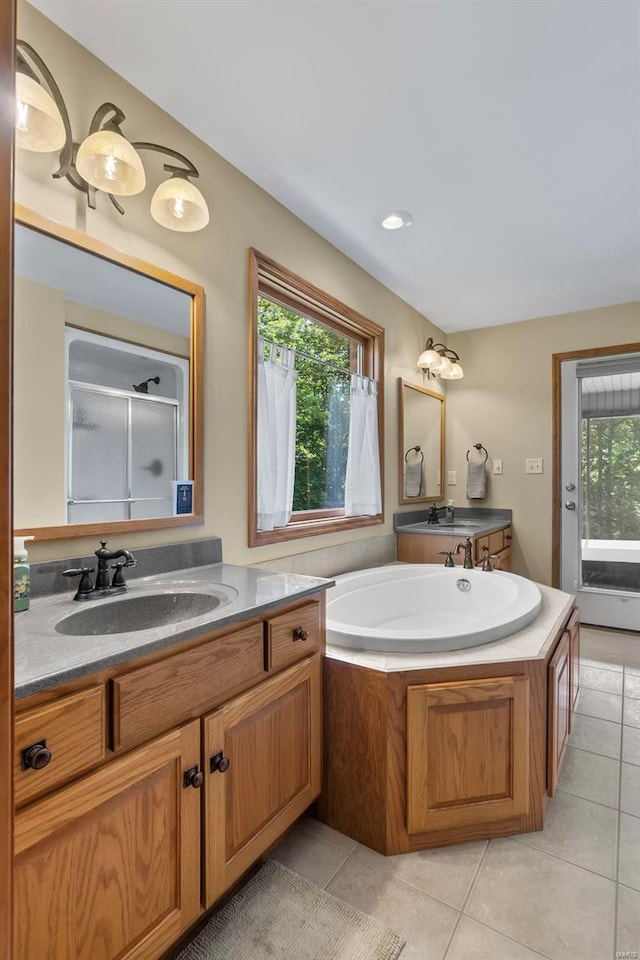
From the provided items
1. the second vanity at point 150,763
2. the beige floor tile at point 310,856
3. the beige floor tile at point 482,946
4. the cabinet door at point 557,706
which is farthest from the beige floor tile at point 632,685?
the second vanity at point 150,763

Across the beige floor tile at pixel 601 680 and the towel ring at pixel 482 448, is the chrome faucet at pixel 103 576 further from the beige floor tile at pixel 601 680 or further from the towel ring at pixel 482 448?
the towel ring at pixel 482 448

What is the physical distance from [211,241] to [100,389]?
2.49 feet

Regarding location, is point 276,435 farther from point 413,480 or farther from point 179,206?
point 413,480

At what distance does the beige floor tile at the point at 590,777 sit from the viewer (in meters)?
1.69

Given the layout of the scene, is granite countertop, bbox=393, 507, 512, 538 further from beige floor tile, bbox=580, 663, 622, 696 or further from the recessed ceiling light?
the recessed ceiling light

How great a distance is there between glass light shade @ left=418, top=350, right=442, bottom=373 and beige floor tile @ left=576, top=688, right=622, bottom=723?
2176 mm

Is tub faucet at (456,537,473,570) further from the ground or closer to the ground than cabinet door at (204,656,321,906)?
further from the ground

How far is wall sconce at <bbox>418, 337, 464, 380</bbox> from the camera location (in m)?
3.31

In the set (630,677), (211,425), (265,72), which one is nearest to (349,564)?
(211,425)

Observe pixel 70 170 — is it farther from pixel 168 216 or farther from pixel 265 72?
pixel 265 72

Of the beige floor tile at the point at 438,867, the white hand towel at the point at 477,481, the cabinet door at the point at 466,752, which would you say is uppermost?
the white hand towel at the point at 477,481

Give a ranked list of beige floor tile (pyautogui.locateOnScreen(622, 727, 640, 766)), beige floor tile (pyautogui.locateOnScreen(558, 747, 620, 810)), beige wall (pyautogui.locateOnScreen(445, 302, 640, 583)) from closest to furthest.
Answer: beige floor tile (pyautogui.locateOnScreen(558, 747, 620, 810)) → beige floor tile (pyautogui.locateOnScreen(622, 727, 640, 766)) → beige wall (pyautogui.locateOnScreen(445, 302, 640, 583))

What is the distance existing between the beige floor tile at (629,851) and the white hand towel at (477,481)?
2398mm

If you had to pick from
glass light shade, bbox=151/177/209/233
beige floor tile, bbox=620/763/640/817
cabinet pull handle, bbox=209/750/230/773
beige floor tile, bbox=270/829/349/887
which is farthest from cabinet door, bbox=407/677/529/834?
glass light shade, bbox=151/177/209/233
